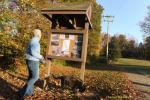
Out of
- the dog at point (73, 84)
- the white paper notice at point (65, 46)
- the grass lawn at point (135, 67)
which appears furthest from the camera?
the grass lawn at point (135, 67)

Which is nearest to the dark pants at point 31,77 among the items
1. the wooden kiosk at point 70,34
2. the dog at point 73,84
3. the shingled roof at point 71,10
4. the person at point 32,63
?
the person at point 32,63

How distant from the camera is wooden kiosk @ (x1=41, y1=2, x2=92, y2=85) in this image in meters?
12.2

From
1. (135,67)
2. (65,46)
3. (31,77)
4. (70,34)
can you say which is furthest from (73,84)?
(135,67)

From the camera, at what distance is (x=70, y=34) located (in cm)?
1255

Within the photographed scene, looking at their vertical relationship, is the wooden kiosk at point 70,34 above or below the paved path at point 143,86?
above

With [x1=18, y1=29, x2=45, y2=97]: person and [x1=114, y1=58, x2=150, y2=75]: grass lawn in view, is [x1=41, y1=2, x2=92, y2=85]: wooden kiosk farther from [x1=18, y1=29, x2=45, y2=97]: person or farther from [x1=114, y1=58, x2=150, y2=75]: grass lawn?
[x1=114, y1=58, x2=150, y2=75]: grass lawn

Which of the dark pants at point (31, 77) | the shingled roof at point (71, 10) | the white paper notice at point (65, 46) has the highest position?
the shingled roof at point (71, 10)

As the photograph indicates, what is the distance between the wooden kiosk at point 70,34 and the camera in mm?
12188

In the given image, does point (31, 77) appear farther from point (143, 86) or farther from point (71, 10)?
point (143, 86)

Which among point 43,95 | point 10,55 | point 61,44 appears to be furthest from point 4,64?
point 43,95

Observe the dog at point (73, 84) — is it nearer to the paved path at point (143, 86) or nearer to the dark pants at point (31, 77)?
the paved path at point (143, 86)

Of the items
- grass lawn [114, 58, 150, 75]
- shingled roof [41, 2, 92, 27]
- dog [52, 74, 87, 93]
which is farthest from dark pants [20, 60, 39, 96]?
grass lawn [114, 58, 150, 75]

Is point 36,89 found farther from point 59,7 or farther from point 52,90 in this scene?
point 59,7

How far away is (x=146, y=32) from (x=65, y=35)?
150 feet
